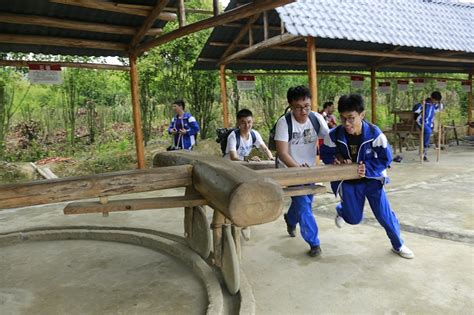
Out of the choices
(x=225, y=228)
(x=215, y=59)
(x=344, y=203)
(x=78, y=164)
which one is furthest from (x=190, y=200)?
(x=78, y=164)

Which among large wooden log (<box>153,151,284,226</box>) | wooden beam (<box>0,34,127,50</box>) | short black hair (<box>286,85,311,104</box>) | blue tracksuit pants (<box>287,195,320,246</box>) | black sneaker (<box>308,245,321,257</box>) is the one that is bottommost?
black sneaker (<box>308,245,321,257</box>)

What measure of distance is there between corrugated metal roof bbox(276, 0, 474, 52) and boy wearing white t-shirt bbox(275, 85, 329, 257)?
9.94 ft

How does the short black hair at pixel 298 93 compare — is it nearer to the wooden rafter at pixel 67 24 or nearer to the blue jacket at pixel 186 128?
the blue jacket at pixel 186 128

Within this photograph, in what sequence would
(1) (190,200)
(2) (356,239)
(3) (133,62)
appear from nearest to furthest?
(1) (190,200), (2) (356,239), (3) (133,62)

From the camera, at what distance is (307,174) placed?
287 centimetres

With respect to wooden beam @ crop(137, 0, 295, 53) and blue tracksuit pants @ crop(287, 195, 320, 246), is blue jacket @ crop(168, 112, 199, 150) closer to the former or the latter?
wooden beam @ crop(137, 0, 295, 53)

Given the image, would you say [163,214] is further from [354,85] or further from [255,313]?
[354,85]

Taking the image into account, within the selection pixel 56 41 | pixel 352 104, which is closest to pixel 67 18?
pixel 56 41

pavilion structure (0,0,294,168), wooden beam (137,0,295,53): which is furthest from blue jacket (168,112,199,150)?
wooden beam (137,0,295,53)

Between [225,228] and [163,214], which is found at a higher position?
[225,228]

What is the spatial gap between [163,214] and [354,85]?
7572 mm

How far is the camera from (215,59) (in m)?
9.06

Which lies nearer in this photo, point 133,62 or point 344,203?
→ point 344,203

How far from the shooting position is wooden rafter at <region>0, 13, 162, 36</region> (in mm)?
5426
